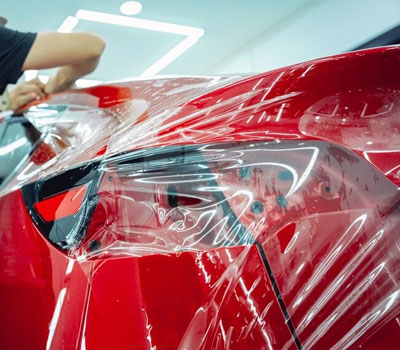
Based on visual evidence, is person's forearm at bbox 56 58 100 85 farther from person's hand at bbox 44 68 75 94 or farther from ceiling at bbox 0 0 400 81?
ceiling at bbox 0 0 400 81

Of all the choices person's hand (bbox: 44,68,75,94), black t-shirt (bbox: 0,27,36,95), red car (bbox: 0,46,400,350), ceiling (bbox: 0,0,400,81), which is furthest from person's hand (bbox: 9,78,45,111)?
ceiling (bbox: 0,0,400,81)

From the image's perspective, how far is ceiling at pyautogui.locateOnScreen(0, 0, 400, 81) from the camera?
211 inches

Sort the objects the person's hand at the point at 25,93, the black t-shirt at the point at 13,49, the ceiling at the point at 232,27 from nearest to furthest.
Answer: the black t-shirt at the point at 13,49 < the person's hand at the point at 25,93 < the ceiling at the point at 232,27

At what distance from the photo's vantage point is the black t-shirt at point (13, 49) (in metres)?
1.59

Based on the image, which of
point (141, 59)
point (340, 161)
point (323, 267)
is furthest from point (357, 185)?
point (141, 59)

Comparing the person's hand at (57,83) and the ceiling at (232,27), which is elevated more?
the person's hand at (57,83)

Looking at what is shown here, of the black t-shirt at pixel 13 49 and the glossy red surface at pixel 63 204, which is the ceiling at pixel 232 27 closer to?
the black t-shirt at pixel 13 49

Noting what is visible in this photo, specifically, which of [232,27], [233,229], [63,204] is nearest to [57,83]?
[63,204]

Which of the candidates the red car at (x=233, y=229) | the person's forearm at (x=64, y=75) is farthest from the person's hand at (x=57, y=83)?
the red car at (x=233, y=229)

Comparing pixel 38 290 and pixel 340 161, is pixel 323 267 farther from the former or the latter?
pixel 38 290

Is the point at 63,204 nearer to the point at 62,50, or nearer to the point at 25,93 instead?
the point at 62,50

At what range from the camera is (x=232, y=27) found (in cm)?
672

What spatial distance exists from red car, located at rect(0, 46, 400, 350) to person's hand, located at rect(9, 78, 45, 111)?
104 centimetres

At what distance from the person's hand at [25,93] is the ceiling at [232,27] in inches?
154
